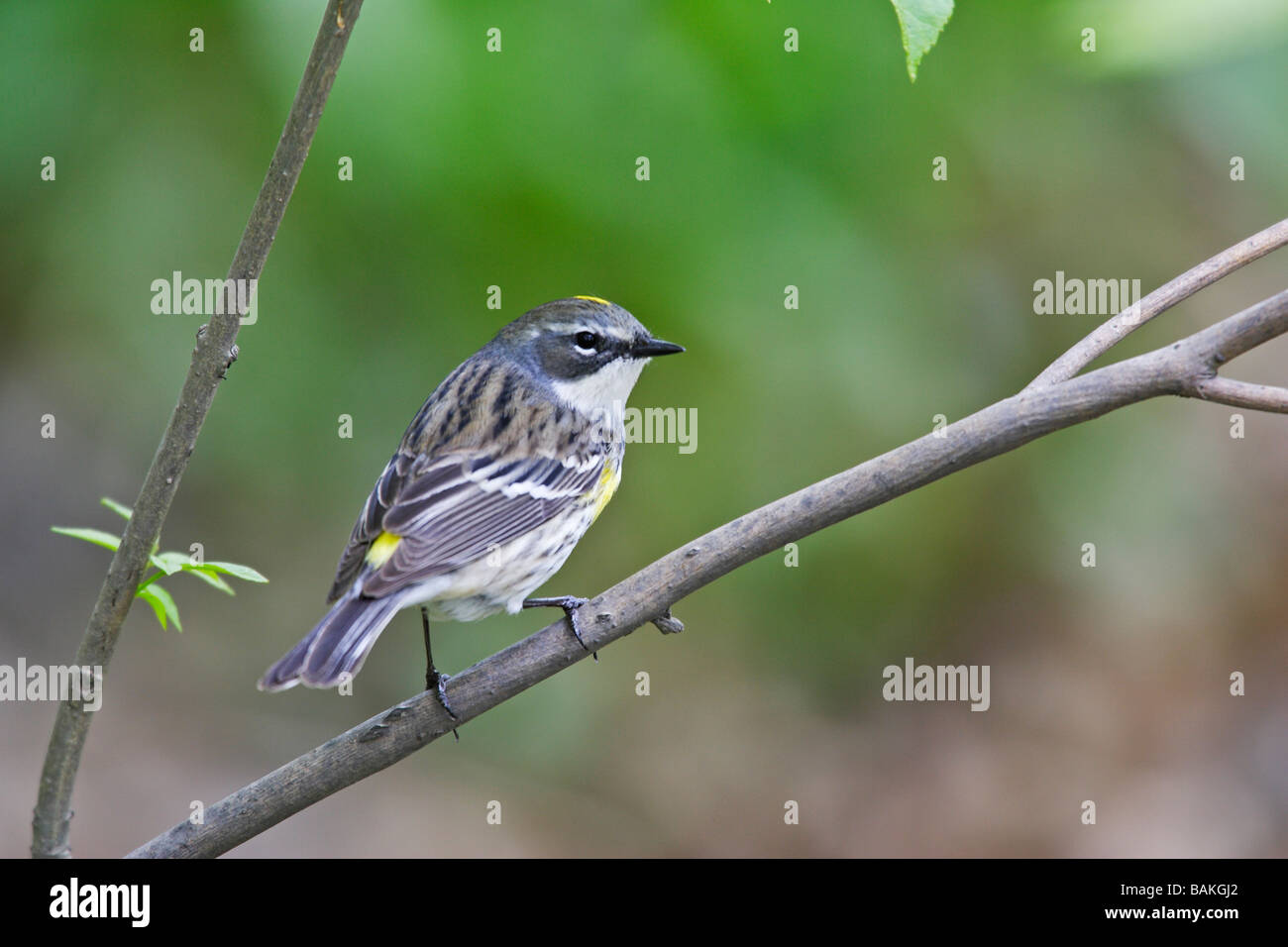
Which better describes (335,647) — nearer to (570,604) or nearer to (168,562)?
(570,604)

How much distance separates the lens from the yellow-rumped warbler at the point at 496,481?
11.5ft

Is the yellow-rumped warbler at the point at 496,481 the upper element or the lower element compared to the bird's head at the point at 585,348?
lower

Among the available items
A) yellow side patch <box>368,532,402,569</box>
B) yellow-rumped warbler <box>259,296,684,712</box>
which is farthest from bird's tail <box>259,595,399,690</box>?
yellow side patch <box>368,532,402,569</box>

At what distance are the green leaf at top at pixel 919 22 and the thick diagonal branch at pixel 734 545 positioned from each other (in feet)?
3.47

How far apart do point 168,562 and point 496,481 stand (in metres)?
1.87

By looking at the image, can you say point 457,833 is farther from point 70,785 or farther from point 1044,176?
point 1044,176

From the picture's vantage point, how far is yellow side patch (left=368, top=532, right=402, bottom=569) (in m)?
3.64

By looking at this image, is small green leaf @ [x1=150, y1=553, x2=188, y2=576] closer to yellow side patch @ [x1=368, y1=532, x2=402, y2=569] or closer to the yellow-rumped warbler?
the yellow-rumped warbler

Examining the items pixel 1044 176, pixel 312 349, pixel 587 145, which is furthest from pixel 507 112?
pixel 1044 176

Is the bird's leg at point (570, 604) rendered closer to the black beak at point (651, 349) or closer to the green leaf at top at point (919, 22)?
the black beak at point (651, 349)

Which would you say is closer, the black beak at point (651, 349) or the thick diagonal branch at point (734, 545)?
the thick diagonal branch at point (734, 545)

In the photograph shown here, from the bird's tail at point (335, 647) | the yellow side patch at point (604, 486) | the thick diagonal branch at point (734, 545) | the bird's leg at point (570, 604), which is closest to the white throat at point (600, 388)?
the yellow side patch at point (604, 486)

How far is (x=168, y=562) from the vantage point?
235 cm

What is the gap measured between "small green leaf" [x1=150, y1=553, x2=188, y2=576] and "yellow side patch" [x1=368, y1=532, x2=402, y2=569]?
1214 mm
